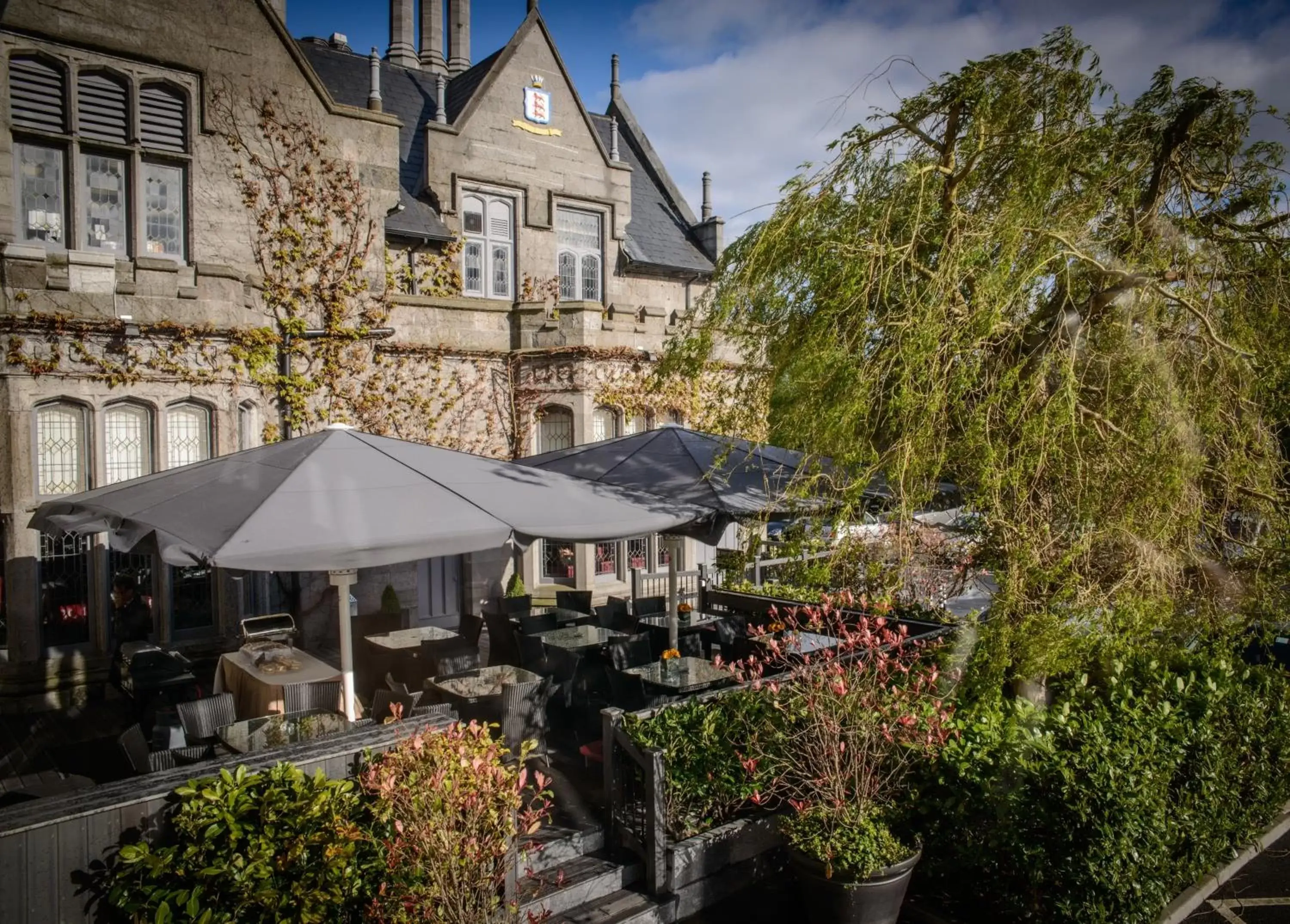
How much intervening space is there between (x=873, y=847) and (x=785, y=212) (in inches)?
189

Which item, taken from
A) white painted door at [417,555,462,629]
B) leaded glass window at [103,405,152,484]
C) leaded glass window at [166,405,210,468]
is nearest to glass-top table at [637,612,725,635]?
white painted door at [417,555,462,629]

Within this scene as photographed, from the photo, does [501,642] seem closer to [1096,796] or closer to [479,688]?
[479,688]

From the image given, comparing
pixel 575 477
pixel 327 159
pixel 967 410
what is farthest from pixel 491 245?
pixel 967 410

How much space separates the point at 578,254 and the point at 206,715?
43.9 feet

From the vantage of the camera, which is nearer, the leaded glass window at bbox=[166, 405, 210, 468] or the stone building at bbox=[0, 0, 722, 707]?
the stone building at bbox=[0, 0, 722, 707]

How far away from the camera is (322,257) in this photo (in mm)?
13266

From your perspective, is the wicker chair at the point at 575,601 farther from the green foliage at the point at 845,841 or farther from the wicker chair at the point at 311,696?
the green foliage at the point at 845,841

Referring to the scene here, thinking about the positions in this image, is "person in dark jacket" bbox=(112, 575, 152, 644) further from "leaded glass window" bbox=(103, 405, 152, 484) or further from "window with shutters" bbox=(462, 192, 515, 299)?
"window with shutters" bbox=(462, 192, 515, 299)

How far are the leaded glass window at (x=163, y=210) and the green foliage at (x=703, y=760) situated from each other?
10283mm

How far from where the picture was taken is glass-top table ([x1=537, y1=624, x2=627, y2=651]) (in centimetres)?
920

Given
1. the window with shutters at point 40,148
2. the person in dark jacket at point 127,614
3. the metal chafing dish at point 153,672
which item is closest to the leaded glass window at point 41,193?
the window with shutters at point 40,148

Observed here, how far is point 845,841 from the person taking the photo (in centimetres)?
536

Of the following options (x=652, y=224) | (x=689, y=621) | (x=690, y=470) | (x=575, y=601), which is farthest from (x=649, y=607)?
(x=652, y=224)

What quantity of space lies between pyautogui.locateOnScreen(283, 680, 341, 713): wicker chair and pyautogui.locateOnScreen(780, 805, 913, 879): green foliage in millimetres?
4427
